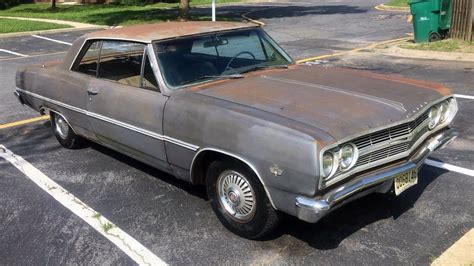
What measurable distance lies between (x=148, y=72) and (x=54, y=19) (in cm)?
2248

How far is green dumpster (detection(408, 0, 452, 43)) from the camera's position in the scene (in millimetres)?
12414

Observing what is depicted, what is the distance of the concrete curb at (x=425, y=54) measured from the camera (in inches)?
422

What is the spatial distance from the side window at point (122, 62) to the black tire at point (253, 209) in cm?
118

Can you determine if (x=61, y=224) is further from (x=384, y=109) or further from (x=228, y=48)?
(x=384, y=109)

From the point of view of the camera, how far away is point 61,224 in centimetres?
395

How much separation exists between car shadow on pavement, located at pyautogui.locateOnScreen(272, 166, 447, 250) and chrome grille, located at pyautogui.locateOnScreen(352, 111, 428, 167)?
65 centimetres

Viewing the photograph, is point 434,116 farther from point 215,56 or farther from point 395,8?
point 395,8

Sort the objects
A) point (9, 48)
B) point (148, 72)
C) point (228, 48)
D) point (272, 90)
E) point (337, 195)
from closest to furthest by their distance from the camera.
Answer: point (337, 195), point (272, 90), point (148, 72), point (228, 48), point (9, 48)

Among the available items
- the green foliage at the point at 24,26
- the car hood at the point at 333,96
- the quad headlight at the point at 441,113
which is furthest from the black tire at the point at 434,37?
the green foliage at the point at 24,26

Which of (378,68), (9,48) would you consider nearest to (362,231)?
(378,68)

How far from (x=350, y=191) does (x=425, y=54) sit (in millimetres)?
9377

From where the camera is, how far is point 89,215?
4.09 meters

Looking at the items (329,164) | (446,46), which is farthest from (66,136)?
(446,46)

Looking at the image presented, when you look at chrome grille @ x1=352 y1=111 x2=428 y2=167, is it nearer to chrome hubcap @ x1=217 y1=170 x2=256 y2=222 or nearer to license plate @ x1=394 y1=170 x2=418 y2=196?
license plate @ x1=394 y1=170 x2=418 y2=196
